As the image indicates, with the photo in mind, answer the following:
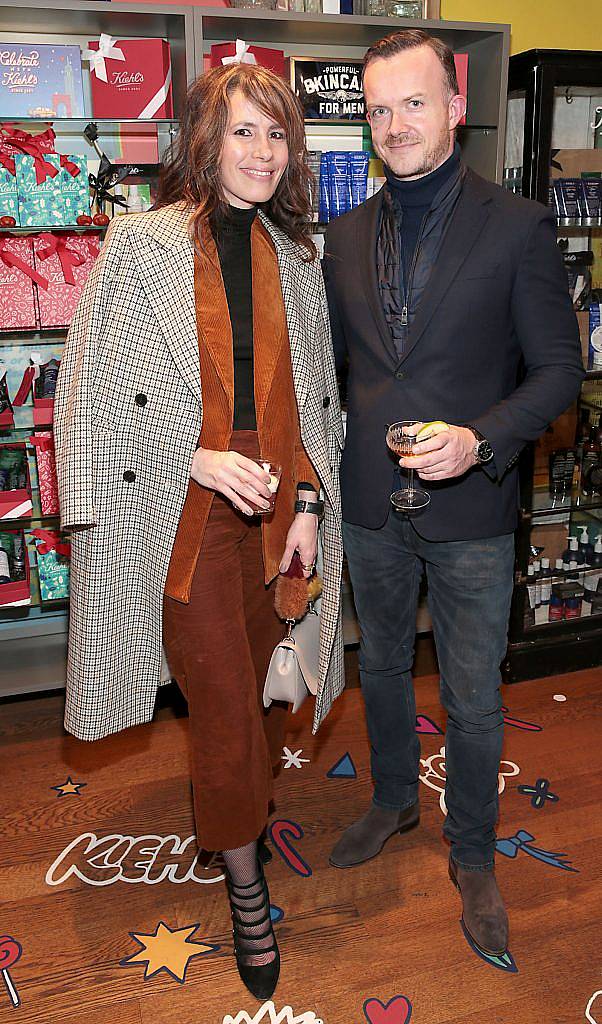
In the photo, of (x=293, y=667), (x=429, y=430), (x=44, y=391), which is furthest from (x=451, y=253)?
(x=44, y=391)

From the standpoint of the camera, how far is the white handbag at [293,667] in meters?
2.11

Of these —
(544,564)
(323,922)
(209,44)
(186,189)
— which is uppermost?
(209,44)

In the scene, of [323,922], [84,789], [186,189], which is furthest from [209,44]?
[323,922]

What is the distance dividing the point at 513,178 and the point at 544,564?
147 cm

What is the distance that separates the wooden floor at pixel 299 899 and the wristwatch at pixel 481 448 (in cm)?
118

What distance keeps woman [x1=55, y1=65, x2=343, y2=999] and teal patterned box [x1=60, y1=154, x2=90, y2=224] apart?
1.09m

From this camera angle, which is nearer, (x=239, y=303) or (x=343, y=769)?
(x=239, y=303)

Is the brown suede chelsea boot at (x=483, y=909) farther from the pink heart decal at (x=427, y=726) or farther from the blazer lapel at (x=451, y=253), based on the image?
the blazer lapel at (x=451, y=253)

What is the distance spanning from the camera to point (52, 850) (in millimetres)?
2506

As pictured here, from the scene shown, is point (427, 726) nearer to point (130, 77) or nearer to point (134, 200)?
point (134, 200)

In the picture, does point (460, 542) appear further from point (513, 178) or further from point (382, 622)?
point (513, 178)

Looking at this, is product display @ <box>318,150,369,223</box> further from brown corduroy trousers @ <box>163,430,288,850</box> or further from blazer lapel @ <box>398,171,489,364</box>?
brown corduroy trousers @ <box>163,430,288,850</box>

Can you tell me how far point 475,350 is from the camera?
1938 millimetres

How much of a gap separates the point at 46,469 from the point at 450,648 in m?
1.69
